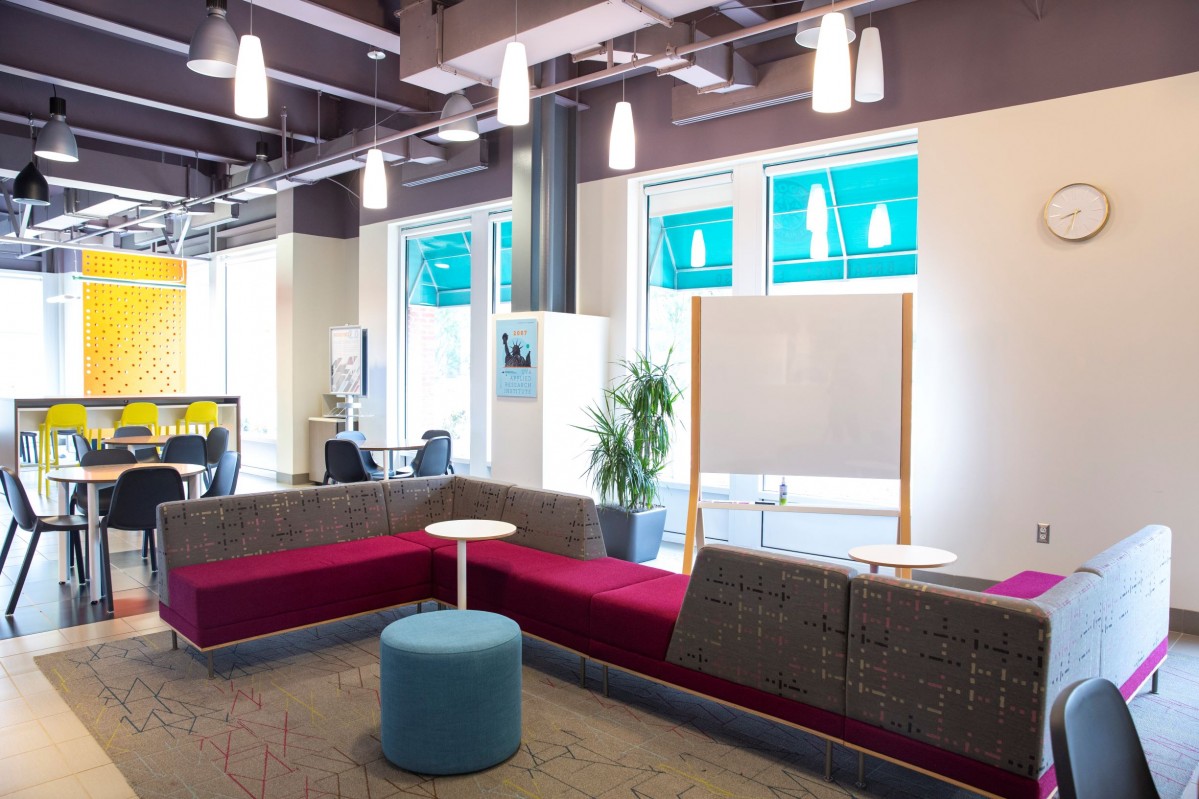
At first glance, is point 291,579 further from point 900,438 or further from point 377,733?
point 900,438

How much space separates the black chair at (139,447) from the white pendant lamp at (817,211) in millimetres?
5642

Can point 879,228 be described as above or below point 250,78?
below

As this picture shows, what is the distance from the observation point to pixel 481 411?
8.82 metres

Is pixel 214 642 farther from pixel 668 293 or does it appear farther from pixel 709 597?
pixel 668 293

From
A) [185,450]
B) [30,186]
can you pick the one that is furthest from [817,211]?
[30,186]

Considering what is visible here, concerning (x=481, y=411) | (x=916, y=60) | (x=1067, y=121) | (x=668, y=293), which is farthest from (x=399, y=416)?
(x=1067, y=121)

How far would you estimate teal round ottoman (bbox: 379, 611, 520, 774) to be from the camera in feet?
9.99

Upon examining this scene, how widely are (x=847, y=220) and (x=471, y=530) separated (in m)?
3.96

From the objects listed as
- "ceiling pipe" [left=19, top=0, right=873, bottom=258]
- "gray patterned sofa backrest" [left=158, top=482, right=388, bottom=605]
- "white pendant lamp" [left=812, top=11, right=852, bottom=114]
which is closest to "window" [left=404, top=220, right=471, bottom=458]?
"ceiling pipe" [left=19, top=0, right=873, bottom=258]

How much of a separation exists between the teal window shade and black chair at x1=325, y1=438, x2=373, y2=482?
13.0 feet

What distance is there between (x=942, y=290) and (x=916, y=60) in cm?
158

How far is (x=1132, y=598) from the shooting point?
10.8ft

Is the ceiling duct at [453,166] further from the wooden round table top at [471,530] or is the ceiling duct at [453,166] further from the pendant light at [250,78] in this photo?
the wooden round table top at [471,530]

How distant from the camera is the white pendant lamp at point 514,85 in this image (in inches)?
141
